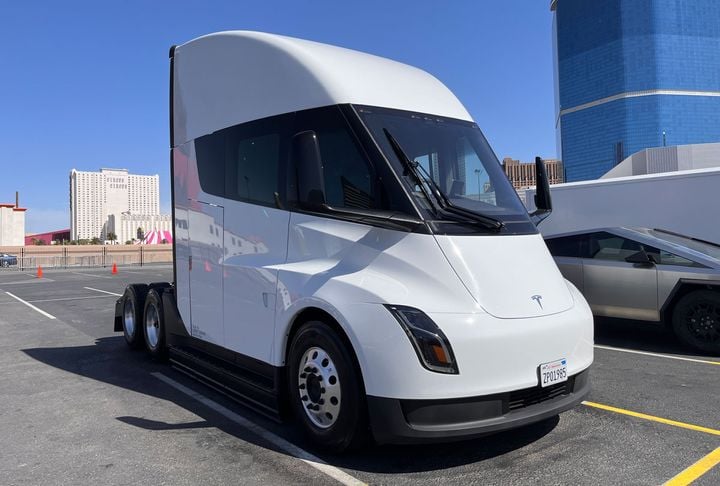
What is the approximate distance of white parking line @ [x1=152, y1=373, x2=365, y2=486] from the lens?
11.1ft

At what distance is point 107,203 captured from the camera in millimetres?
186375

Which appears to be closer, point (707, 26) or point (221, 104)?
point (221, 104)

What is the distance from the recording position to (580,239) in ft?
26.3

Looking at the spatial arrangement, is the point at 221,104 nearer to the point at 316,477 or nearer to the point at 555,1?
the point at 316,477

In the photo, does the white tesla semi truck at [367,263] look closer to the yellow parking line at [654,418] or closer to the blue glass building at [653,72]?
the yellow parking line at [654,418]

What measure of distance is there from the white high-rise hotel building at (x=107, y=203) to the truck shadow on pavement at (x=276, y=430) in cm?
16528

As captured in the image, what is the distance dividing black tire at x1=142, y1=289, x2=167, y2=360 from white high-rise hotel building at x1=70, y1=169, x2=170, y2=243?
16461 centimetres

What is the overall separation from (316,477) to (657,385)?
12.3ft

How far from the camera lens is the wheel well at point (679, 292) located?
262 inches

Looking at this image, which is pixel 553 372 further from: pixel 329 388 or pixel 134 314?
pixel 134 314

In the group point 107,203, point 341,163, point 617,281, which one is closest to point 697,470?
point 341,163

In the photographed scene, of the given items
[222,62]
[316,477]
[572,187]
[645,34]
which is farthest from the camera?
[645,34]

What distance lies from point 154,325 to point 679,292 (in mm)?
6678

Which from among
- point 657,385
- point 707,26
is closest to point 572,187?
point 657,385
